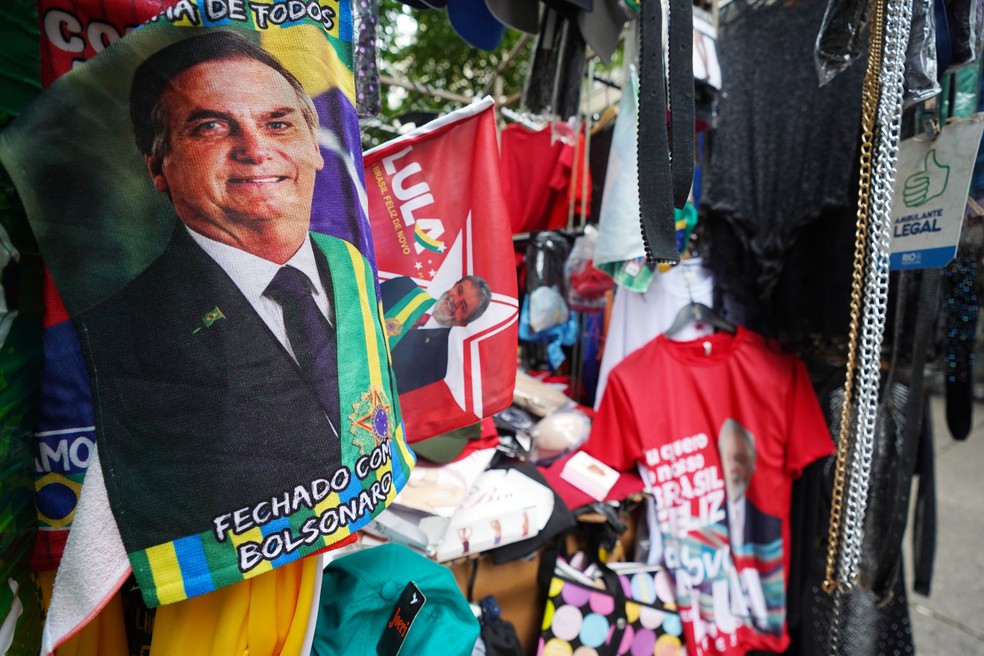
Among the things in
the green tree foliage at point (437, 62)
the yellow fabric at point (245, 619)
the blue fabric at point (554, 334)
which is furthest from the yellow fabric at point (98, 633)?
the green tree foliage at point (437, 62)

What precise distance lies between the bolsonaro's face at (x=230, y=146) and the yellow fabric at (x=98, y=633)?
465 mm

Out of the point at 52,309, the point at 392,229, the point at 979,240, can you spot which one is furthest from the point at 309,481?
the point at 979,240

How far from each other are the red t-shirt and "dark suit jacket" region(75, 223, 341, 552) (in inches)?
52.3

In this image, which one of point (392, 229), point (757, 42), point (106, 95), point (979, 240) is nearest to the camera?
point (106, 95)

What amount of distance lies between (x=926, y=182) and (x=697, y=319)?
0.76 meters

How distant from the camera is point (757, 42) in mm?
1490

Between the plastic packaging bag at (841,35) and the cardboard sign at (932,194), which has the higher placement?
the plastic packaging bag at (841,35)

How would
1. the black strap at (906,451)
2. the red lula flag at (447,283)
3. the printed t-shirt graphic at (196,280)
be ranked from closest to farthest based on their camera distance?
1. the printed t-shirt graphic at (196,280)
2. the red lula flag at (447,283)
3. the black strap at (906,451)

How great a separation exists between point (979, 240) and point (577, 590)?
1.37 m

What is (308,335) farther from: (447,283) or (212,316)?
(447,283)

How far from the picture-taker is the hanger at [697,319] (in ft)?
5.43

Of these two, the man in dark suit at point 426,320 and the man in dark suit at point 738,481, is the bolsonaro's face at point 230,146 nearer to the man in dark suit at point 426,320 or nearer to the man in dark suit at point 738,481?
the man in dark suit at point 426,320

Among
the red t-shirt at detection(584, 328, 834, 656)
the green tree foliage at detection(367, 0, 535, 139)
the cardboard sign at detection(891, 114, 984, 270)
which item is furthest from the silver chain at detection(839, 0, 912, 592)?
the green tree foliage at detection(367, 0, 535, 139)

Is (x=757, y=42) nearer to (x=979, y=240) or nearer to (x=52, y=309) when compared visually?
(x=979, y=240)
